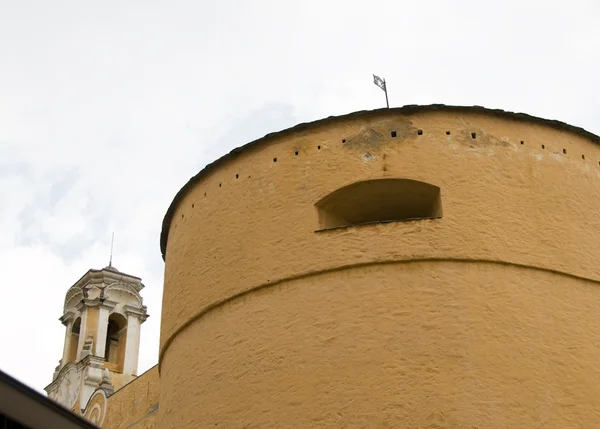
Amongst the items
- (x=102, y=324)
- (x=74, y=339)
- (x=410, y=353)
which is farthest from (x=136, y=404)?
(x=74, y=339)

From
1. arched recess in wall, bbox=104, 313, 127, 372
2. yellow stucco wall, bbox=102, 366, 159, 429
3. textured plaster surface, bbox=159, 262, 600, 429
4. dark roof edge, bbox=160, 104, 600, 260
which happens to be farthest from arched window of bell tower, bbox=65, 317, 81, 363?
textured plaster surface, bbox=159, 262, 600, 429

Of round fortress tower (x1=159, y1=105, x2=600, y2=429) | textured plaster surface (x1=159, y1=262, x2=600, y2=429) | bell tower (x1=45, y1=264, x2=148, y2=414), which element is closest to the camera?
textured plaster surface (x1=159, y1=262, x2=600, y2=429)

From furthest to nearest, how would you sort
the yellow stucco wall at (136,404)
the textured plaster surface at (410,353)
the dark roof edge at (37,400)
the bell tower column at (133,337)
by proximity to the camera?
the bell tower column at (133,337) → the yellow stucco wall at (136,404) → the textured plaster surface at (410,353) → the dark roof edge at (37,400)

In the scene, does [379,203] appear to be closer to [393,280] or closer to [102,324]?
[393,280]

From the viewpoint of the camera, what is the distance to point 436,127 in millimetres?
8148

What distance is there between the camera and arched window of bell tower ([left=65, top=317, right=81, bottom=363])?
20150 millimetres

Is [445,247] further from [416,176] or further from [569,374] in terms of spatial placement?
[569,374]

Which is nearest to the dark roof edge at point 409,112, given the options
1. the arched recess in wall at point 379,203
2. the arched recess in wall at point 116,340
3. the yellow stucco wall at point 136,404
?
the arched recess in wall at point 379,203

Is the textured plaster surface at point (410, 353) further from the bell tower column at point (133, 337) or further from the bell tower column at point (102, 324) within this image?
the bell tower column at point (133, 337)

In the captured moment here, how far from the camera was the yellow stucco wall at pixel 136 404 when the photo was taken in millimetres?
11750

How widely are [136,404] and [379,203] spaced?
19.2 ft

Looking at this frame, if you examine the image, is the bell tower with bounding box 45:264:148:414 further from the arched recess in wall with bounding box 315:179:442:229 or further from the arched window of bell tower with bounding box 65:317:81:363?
the arched recess in wall with bounding box 315:179:442:229

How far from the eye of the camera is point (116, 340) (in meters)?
20.5

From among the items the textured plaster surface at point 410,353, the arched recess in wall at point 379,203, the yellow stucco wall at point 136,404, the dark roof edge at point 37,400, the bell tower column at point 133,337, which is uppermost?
the bell tower column at point 133,337
